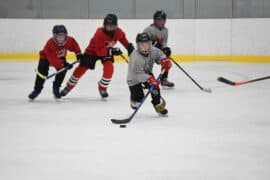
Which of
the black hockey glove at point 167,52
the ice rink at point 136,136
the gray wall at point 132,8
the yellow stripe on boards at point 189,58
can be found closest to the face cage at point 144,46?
the ice rink at point 136,136

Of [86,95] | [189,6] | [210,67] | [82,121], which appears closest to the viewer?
[82,121]

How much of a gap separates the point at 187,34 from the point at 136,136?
649 cm

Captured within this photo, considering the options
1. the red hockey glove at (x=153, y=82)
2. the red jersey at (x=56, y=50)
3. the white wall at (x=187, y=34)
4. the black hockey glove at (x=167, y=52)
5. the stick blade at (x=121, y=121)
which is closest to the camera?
the stick blade at (x=121, y=121)

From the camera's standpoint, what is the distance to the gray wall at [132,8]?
10516mm

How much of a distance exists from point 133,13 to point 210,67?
78.6 inches

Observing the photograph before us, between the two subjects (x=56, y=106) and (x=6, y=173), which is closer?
(x=6, y=173)

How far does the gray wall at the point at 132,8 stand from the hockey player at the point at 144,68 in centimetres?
560

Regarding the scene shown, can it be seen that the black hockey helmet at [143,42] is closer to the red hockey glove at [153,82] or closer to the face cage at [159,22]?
the red hockey glove at [153,82]

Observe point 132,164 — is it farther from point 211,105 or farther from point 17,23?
point 17,23

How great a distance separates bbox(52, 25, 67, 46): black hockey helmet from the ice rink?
1.95 feet

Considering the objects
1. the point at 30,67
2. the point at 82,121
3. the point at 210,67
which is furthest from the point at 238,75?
the point at 82,121

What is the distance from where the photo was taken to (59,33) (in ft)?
19.3

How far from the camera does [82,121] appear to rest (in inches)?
195

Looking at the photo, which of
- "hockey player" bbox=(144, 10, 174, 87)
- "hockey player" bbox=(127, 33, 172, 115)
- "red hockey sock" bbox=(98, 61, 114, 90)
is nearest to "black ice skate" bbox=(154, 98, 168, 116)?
"hockey player" bbox=(127, 33, 172, 115)
